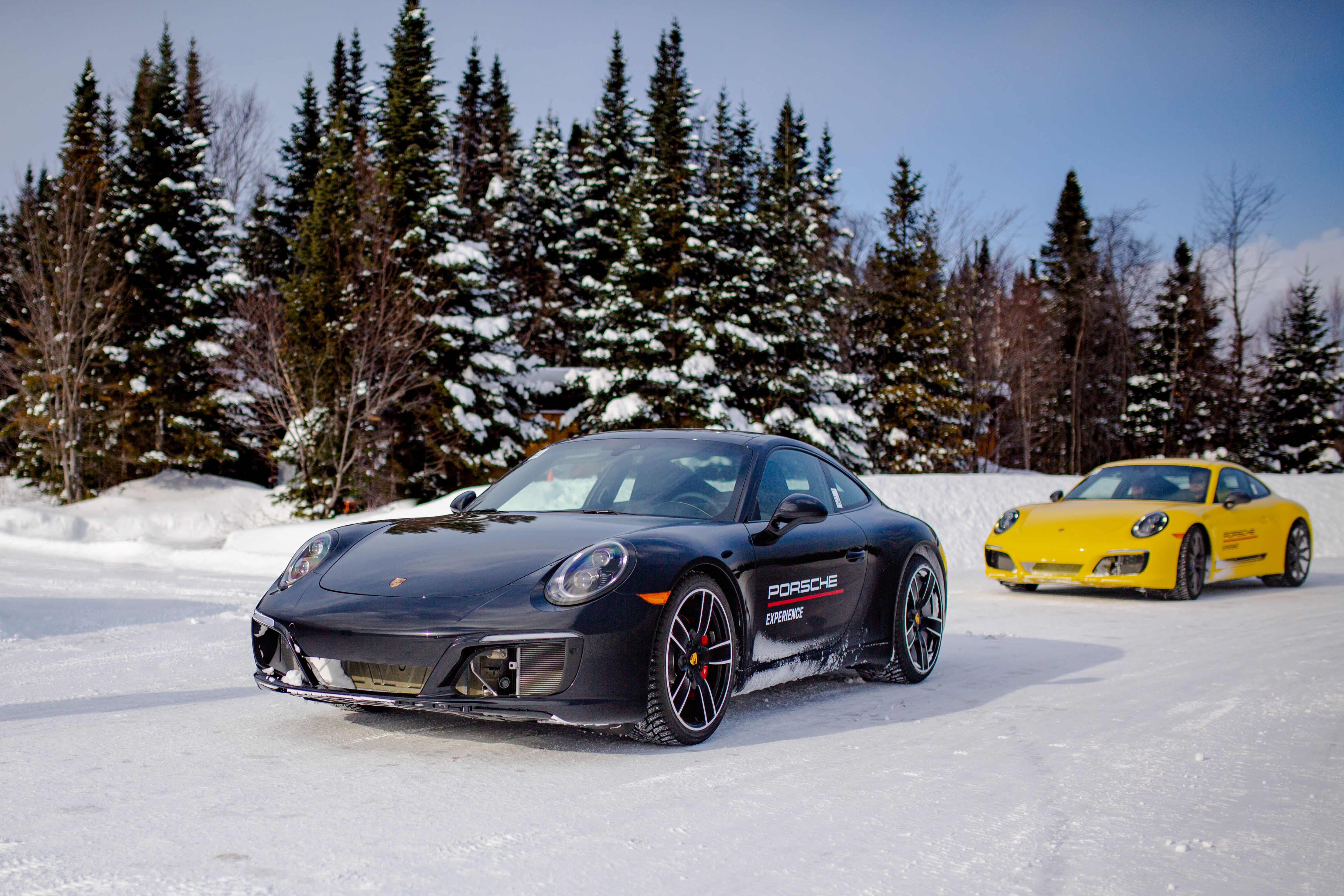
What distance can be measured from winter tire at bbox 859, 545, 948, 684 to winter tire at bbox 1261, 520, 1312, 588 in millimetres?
7903

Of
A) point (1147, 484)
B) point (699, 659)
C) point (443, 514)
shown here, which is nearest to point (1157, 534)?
point (1147, 484)

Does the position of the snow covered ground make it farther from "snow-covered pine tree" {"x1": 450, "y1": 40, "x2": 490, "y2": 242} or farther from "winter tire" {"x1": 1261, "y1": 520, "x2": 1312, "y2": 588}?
"snow-covered pine tree" {"x1": 450, "y1": 40, "x2": 490, "y2": 242}

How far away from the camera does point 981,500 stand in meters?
19.1

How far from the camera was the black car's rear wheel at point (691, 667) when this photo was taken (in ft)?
14.9

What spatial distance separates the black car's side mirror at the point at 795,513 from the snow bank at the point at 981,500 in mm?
11478

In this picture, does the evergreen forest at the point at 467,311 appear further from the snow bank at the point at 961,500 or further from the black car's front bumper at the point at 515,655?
the black car's front bumper at the point at 515,655

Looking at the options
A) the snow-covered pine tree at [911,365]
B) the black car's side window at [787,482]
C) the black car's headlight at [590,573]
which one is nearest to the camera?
the black car's headlight at [590,573]

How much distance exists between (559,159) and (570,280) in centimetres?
564

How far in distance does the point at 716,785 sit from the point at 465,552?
5.07 feet

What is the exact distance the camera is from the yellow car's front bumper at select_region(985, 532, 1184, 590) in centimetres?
1114

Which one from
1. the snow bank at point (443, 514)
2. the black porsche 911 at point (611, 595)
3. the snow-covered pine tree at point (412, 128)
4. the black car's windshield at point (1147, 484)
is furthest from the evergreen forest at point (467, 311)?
the black porsche 911 at point (611, 595)

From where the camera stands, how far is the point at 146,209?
118 feet

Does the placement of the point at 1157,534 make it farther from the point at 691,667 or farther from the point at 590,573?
the point at 590,573

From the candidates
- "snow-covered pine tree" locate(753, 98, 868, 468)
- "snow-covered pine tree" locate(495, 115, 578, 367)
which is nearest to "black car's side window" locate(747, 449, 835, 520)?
"snow-covered pine tree" locate(753, 98, 868, 468)
